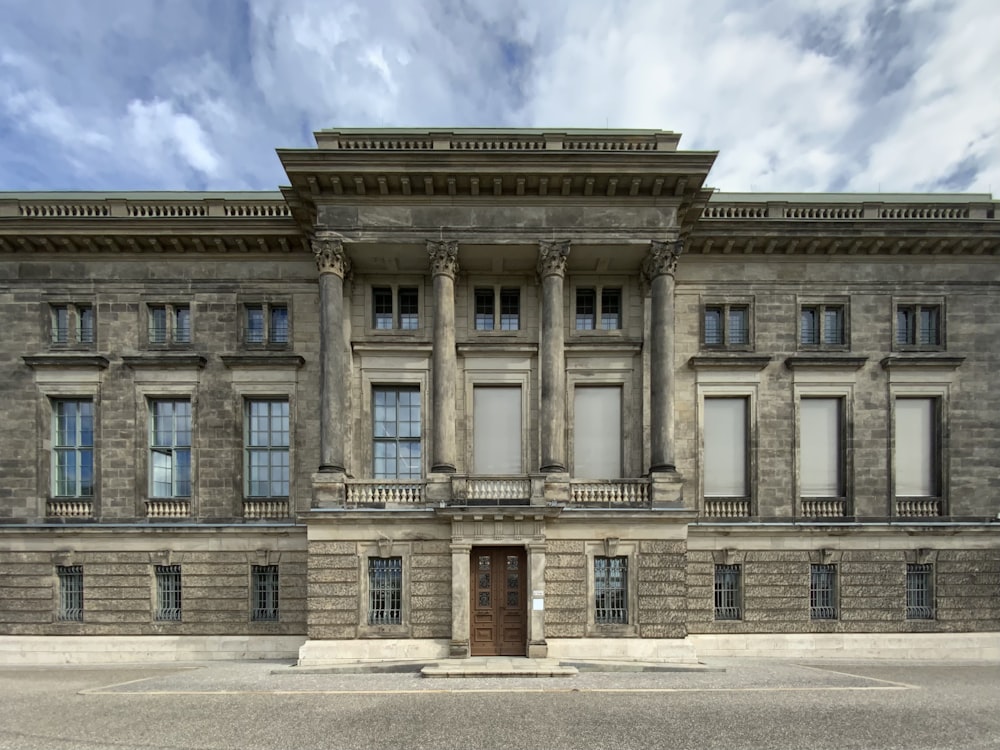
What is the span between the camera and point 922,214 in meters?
21.8

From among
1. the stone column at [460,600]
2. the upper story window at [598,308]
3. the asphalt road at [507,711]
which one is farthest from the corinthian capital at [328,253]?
the asphalt road at [507,711]

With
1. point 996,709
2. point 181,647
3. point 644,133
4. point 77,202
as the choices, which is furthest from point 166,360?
point 996,709

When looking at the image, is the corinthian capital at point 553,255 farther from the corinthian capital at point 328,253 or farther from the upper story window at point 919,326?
the upper story window at point 919,326

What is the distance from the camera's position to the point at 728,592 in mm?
20609

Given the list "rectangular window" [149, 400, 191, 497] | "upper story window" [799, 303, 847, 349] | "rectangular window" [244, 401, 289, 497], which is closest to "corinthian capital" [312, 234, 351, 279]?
"rectangular window" [244, 401, 289, 497]

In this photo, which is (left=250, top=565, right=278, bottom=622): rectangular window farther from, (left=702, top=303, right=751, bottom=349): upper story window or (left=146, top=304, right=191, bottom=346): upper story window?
(left=702, top=303, right=751, bottom=349): upper story window

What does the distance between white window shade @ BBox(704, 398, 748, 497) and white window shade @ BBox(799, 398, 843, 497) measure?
206cm

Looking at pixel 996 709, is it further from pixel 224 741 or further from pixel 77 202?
pixel 77 202

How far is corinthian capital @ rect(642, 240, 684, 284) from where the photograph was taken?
19.4 m

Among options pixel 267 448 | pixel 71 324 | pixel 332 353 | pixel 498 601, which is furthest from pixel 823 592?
pixel 71 324

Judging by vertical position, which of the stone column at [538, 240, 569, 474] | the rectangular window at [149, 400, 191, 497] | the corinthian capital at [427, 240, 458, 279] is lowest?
the rectangular window at [149, 400, 191, 497]

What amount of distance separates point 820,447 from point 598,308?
934cm

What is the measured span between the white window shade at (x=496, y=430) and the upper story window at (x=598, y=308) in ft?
11.4

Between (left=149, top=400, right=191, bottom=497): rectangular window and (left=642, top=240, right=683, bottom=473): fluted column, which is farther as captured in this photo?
(left=149, top=400, right=191, bottom=497): rectangular window
